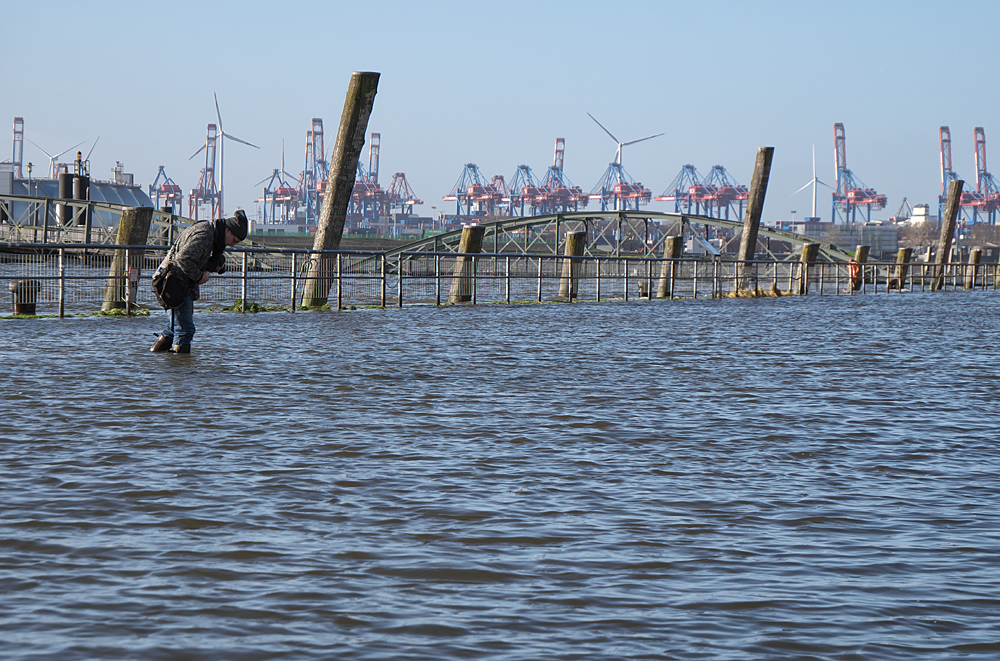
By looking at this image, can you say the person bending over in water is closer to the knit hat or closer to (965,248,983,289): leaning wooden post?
the knit hat

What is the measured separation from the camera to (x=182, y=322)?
1035 cm

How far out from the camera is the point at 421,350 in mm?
11570

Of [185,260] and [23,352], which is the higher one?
[185,260]

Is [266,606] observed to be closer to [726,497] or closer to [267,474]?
[267,474]

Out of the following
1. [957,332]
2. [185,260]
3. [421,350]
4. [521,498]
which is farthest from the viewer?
[957,332]

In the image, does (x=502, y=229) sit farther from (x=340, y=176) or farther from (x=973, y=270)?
(x=340, y=176)

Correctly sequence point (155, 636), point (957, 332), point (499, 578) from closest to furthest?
point (155, 636)
point (499, 578)
point (957, 332)

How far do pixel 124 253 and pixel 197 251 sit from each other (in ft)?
19.4

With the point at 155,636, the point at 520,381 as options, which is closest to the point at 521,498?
the point at 155,636

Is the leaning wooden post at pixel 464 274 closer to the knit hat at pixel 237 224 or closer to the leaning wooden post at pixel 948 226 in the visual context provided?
the knit hat at pixel 237 224

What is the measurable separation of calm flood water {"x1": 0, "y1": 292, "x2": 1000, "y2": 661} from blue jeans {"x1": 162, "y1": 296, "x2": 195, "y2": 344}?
1095 mm

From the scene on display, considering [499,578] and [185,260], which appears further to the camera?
[185,260]

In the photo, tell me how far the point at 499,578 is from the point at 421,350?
26.6 ft

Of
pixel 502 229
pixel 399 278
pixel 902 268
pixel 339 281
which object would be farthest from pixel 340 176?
pixel 502 229
